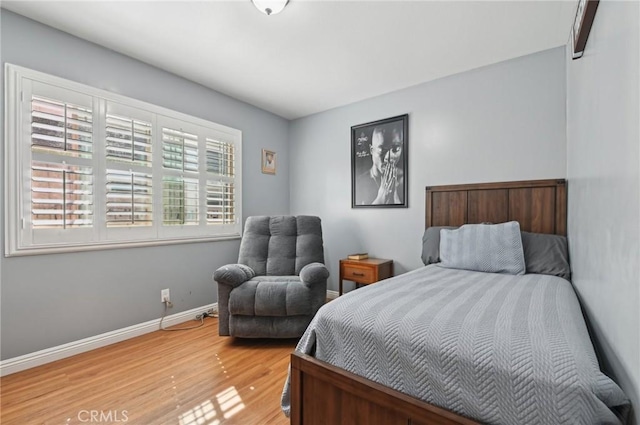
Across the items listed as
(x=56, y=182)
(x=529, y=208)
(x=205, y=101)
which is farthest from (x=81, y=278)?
(x=529, y=208)

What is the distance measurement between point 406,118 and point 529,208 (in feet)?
4.77

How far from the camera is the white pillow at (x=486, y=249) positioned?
1.93 meters

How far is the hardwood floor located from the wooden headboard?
1927 mm

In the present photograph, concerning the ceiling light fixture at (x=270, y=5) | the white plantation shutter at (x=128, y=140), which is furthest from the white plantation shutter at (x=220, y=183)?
the ceiling light fixture at (x=270, y=5)

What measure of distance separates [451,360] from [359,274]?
2145 mm

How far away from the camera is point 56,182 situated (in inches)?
80.4

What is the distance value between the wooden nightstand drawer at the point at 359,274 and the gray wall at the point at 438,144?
0.39 meters

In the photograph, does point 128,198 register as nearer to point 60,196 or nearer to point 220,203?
point 60,196

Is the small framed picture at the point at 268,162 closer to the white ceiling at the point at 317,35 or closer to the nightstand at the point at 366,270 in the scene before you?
the white ceiling at the point at 317,35

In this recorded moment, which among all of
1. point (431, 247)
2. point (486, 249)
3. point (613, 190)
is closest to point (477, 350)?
point (613, 190)

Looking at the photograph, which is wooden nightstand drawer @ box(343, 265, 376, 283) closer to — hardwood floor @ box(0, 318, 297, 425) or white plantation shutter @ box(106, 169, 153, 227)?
hardwood floor @ box(0, 318, 297, 425)

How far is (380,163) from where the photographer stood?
10.6ft

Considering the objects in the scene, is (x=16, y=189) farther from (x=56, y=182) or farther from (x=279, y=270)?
(x=279, y=270)

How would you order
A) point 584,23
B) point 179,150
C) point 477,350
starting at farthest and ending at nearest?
point 179,150
point 584,23
point 477,350
